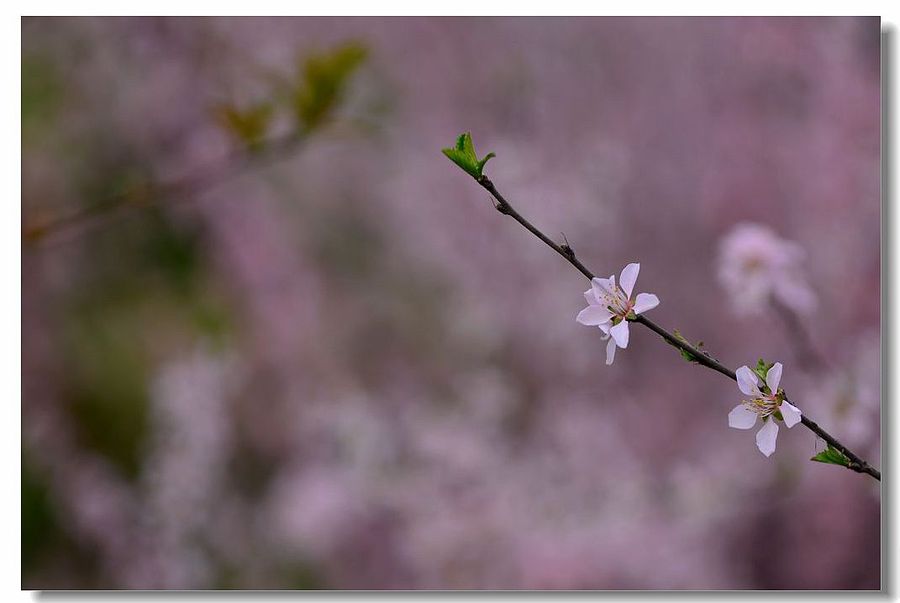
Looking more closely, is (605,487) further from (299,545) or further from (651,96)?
(651,96)

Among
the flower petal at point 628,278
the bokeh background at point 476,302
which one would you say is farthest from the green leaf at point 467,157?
the bokeh background at point 476,302

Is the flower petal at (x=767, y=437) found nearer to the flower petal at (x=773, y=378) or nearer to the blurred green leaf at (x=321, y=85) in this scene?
the flower petal at (x=773, y=378)

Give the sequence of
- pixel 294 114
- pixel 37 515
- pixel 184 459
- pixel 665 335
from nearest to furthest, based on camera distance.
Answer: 1. pixel 665 335
2. pixel 294 114
3. pixel 184 459
4. pixel 37 515

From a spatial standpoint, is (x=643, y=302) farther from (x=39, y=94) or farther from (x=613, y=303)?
(x=39, y=94)

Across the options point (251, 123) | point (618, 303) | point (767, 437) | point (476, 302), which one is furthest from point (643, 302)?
point (476, 302)

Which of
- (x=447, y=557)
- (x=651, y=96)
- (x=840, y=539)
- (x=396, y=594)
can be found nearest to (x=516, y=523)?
(x=447, y=557)
